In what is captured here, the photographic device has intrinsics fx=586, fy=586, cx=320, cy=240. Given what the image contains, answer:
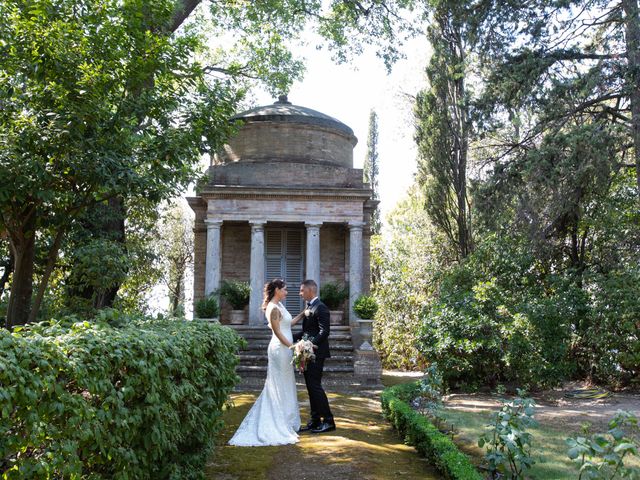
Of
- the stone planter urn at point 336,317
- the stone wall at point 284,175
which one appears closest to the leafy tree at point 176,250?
the stone wall at point 284,175

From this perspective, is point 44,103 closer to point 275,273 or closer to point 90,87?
point 90,87

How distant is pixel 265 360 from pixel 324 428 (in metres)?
7.89

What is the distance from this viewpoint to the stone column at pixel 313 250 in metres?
17.3

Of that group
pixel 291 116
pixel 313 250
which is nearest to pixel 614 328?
pixel 313 250

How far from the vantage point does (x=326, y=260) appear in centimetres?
1906

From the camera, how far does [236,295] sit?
17.4m

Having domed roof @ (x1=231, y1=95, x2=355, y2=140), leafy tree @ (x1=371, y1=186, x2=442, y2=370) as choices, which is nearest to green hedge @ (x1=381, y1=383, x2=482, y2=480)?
leafy tree @ (x1=371, y1=186, x2=442, y2=370)

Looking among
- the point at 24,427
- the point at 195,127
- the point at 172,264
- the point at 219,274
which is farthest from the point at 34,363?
the point at 172,264

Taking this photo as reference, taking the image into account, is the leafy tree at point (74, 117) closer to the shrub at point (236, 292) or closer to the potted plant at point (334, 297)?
the shrub at point (236, 292)

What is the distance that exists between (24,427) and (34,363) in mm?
275

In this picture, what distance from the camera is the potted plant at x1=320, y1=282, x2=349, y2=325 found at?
17.7m

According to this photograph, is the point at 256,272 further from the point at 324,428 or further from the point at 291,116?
the point at 324,428

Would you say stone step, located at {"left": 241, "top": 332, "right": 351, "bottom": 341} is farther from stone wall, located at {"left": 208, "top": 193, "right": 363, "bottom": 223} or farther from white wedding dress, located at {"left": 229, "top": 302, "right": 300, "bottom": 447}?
white wedding dress, located at {"left": 229, "top": 302, "right": 300, "bottom": 447}

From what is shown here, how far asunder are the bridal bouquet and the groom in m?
0.12
